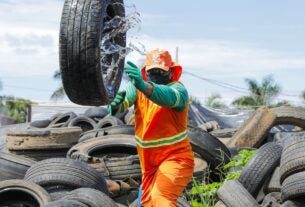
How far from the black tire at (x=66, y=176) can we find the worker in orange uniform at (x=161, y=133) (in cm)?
148

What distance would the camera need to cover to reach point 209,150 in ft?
28.1

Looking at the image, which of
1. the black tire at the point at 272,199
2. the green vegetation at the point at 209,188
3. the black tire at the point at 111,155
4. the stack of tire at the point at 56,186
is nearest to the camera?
the stack of tire at the point at 56,186

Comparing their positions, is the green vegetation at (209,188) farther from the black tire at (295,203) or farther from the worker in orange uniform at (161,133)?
the worker in orange uniform at (161,133)

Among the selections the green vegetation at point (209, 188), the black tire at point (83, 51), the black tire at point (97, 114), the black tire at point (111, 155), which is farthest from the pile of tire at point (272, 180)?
the black tire at point (97, 114)

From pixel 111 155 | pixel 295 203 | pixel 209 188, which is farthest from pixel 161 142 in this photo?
pixel 111 155

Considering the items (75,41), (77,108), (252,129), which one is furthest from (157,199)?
(77,108)

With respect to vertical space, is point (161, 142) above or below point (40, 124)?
above

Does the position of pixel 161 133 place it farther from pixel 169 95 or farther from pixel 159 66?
pixel 159 66

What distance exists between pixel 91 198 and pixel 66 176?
2.74 feet

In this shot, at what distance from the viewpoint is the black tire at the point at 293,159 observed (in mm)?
6762

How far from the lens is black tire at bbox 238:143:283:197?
24.5 feet

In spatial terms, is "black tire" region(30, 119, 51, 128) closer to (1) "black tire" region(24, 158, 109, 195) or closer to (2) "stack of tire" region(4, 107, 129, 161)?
(2) "stack of tire" region(4, 107, 129, 161)

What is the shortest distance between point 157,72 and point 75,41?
0.72 meters

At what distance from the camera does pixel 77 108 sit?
23484mm
